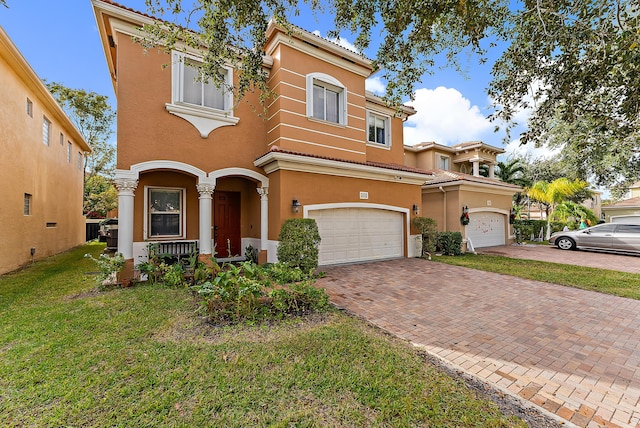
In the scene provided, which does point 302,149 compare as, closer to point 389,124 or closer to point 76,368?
point 389,124

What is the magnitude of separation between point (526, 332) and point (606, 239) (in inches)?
541

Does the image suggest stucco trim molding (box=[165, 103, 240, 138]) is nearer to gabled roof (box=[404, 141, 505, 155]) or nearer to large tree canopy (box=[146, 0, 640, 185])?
large tree canopy (box=[146, 0, 640, 185])

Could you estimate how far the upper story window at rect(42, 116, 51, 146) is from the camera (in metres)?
11.4

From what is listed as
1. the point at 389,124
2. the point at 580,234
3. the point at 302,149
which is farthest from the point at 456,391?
the point at 580,234

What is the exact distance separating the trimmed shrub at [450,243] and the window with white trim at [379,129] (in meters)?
5.02

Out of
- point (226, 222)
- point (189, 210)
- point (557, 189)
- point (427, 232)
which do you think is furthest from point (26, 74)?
point (557, 189)

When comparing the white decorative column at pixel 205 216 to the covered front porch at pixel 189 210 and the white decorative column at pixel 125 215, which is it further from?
the white decorative column at pixel 125 215

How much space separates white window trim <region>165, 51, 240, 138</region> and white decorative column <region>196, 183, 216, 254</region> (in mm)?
1649

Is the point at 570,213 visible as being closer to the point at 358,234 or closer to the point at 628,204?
the point at 358,234

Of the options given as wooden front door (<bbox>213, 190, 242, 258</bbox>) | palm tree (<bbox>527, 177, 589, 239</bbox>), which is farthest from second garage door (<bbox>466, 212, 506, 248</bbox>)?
wooden front door (<bbox>213, 190, 242, 258</bbox>)

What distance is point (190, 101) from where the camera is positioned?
27.9 ft

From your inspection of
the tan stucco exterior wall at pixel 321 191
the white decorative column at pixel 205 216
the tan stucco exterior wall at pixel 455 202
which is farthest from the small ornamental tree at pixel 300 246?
the tan stucco exterior wall at pixel 455 202

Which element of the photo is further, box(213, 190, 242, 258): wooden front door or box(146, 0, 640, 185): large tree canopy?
box(213, 190, 242, 258): wooden front door

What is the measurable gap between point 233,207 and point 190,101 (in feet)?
13.1
